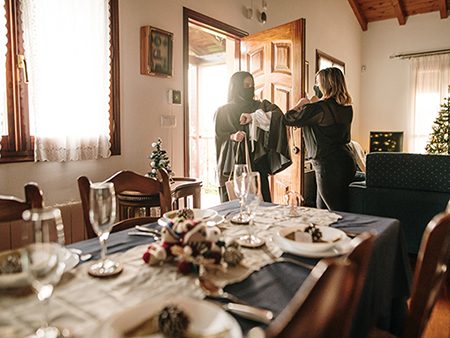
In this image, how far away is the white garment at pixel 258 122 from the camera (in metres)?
2.78

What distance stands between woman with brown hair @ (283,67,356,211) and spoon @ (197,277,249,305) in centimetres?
206

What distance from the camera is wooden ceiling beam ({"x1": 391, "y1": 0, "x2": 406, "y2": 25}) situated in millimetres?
6341

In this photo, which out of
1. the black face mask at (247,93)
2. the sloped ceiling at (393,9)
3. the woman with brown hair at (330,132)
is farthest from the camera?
the sloped ceiling at (393,9)

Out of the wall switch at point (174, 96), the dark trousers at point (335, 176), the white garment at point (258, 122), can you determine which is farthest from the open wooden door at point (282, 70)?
the wall switch at point (174, 96)

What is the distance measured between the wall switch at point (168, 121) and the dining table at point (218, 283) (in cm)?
166

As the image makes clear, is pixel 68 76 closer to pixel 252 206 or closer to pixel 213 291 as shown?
pixel 252 206

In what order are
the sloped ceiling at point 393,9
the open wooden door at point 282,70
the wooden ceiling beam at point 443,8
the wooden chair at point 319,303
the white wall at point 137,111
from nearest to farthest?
the wooden chair at point 319,303, the white wall at point 137,111, the open wooden door at point 282,70, the wooden ceiling beam at point 443,8, the sloped ceiling at point 393,9

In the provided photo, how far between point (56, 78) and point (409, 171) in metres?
2.67

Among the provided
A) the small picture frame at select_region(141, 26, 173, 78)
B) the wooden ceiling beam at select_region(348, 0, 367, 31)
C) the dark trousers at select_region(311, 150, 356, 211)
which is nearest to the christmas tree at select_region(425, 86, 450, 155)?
the wooden ceiling beam at select_region(348, 0, 367, 31)

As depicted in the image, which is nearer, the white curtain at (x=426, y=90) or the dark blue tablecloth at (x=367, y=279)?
the dark blue tablecloth at (x=367, y=279)

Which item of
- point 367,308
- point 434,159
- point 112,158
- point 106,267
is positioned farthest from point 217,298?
point 434,159

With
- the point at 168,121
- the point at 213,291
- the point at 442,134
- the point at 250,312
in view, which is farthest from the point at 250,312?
the point at 442,134

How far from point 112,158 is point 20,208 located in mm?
1337

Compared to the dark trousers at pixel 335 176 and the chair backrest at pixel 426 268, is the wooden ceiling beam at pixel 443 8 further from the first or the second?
the chair backrest at pixel 426 268
